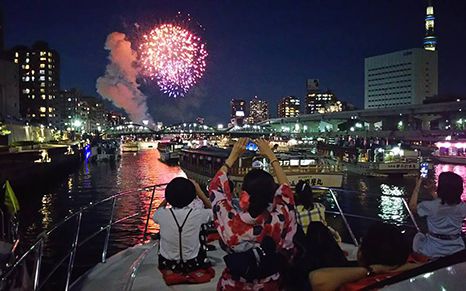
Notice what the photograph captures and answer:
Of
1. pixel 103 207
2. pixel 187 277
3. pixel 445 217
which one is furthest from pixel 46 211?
pixel 445 217

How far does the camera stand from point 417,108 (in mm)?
81312

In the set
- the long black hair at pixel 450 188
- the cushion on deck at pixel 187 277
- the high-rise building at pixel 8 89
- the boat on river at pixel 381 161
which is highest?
the high-rise building at pixel 8 89

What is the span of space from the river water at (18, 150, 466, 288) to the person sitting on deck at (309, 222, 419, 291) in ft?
14.0

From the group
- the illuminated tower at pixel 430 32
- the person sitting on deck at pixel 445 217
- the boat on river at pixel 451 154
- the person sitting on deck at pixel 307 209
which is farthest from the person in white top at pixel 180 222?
the illuminated tower at pixel 430 32

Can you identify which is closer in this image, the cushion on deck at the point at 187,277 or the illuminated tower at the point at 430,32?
the cushion on deck at the point at 187,277

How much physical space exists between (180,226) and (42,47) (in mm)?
153939

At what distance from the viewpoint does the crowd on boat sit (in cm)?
263

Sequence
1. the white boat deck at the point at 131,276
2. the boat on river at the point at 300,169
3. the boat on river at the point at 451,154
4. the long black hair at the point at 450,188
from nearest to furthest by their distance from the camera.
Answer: the long black hair at the point at 450,188, the white boat deck at the point at 131,276, the boat on river at the point at 300,169, the boat on river at the point at 451,154

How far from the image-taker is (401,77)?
16238 centimetres

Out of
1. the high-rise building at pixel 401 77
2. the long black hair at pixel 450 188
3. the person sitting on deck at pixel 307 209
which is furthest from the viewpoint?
the high-rise building at pixel 401 77

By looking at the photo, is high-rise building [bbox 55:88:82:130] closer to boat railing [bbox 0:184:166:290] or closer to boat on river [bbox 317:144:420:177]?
boat on river [bbox 317:144:420:177]

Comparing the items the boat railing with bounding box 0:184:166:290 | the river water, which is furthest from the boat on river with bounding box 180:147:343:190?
the boat railing with bounding box 0:184:166:290

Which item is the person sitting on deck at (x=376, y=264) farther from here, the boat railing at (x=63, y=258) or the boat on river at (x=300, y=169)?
the boat on river at (x=300, y=169)

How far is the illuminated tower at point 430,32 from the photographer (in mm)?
184125
